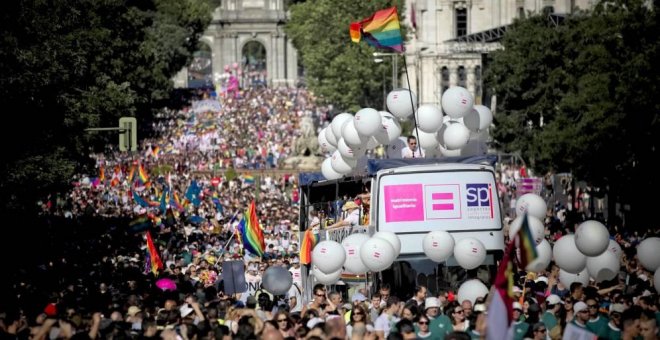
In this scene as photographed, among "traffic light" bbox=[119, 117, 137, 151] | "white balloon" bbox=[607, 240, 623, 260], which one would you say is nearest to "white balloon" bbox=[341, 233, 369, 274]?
"white balloon" bbox=[607, 240, 623, 260]

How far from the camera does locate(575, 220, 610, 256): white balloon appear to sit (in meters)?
25.8

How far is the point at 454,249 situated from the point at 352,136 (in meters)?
4.52

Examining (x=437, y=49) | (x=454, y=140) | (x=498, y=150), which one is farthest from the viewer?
(x=437, y=49)

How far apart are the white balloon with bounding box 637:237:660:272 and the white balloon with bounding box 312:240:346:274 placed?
16.0 feet

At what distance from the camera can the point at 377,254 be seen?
91.3 ft

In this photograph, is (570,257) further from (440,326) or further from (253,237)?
(253,237)

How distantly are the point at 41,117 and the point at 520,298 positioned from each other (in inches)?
763

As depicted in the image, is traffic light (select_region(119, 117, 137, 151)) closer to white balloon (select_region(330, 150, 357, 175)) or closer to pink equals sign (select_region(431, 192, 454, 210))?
white balloon (select_region(330, 150, 357, 175))

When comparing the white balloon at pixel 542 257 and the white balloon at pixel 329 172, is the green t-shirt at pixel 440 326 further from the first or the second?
the white balloon at pixel 329 172

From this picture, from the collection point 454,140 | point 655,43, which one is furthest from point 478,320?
point 655,43

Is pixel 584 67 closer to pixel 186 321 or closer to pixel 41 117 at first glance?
pixel 41 117

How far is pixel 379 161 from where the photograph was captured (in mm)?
30516

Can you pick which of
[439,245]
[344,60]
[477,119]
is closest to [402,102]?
[477,119]

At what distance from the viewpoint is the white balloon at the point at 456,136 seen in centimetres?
3198
